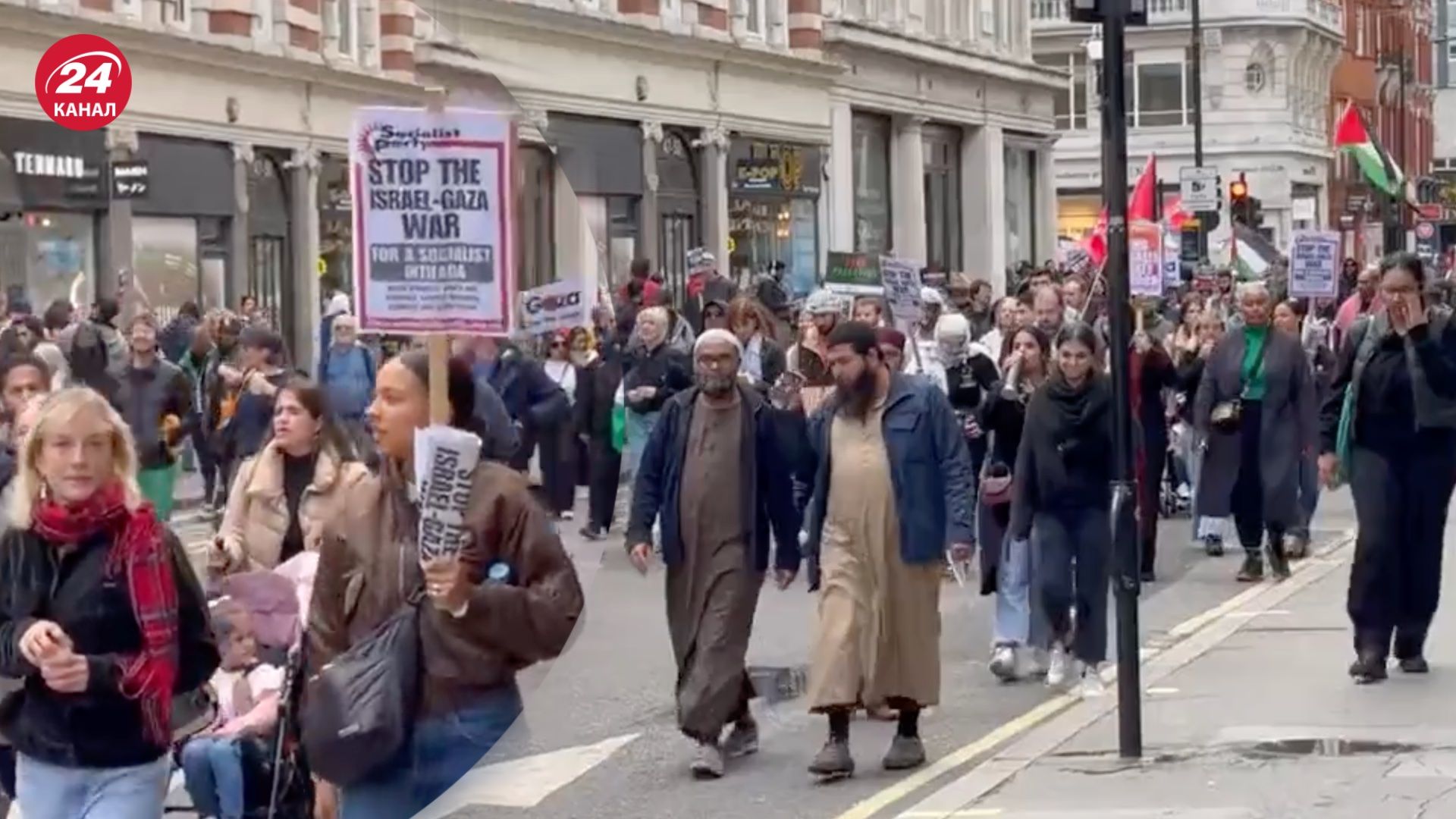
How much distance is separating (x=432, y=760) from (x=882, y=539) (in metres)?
4.68

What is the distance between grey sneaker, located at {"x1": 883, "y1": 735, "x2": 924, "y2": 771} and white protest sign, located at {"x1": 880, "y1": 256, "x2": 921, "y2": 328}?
30.6 ft

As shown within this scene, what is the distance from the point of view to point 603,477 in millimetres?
21047

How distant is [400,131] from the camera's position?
239 inches

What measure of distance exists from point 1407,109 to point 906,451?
→ 8736cm

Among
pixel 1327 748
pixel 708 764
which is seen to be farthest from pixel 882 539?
Result: pixel 1327 748

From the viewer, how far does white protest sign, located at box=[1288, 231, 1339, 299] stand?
29250 millimetres

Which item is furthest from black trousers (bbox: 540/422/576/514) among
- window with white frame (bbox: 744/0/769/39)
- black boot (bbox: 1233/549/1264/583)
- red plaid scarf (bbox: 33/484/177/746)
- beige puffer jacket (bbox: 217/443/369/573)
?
black boot (bbox: 1233/549/1264/583)

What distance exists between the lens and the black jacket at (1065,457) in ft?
41.8

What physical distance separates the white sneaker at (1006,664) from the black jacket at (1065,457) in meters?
0.72

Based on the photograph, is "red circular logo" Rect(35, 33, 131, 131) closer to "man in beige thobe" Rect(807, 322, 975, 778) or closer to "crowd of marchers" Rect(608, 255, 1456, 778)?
"crowd of marchers" Rect(608, 255, 1456, 778)

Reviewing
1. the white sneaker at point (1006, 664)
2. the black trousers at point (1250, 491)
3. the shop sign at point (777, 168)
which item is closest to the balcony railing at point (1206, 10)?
the shop sign at point (777, 168)

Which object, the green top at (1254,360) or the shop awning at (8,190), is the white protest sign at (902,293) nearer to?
the green top at (1254,360)

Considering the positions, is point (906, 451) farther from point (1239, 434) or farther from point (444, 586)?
point (1239, 434)

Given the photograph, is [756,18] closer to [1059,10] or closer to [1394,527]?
[1394,527]
